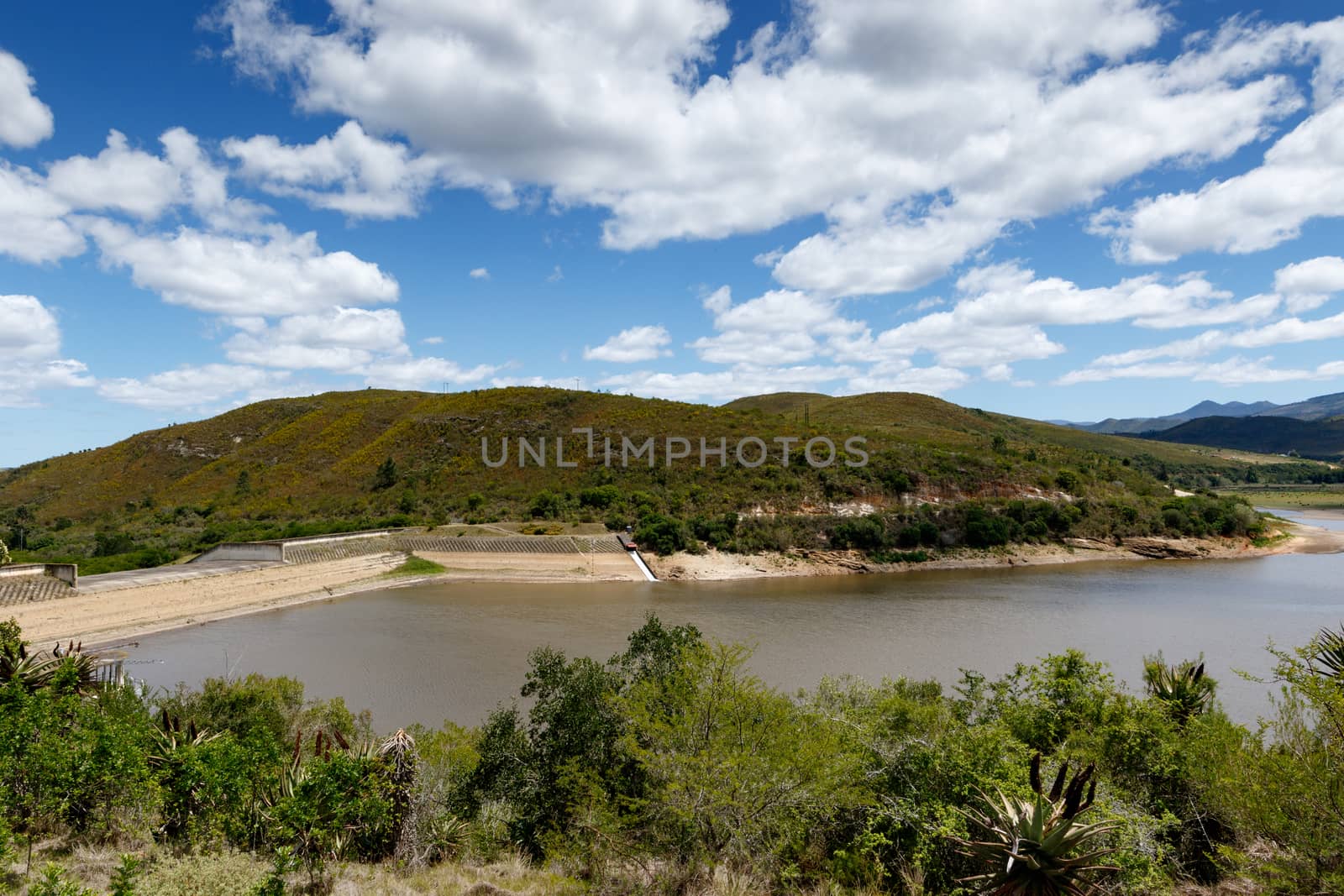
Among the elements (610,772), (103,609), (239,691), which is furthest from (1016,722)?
(103,609)

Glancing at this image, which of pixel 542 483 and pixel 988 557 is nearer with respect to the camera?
pixel 988 557

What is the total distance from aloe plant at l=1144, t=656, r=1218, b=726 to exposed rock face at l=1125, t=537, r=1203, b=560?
42.1 meters

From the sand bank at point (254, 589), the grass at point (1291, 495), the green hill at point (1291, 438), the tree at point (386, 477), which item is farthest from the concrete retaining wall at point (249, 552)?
the green hill at point (1291, 438)

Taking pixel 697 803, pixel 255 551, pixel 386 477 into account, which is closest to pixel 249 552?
pixel 255 551

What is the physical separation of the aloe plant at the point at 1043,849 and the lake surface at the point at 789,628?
13.0 metres

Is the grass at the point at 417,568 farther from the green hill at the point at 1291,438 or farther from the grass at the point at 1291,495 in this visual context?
the green hill at the point at 1291,438

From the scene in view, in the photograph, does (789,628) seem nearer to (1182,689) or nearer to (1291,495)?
(1182,689)

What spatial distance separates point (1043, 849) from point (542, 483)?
55.9 metres

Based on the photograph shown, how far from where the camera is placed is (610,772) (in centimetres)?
979

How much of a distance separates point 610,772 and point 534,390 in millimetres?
76557

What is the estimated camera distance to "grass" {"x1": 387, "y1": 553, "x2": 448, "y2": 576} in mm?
40500

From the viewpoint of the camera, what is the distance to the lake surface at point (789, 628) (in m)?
20.5

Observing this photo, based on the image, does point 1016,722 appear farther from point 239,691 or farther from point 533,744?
point 239,691

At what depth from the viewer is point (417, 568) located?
41.4m
